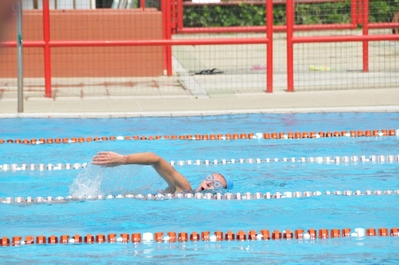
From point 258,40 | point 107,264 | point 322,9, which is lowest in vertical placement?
point 107,264

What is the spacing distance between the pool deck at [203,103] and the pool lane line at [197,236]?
545cm

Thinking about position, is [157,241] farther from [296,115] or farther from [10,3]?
[296,115]

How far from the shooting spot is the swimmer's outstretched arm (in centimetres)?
518

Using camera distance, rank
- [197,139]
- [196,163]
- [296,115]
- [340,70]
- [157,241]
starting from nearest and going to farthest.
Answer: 1. [157,241]
2. [196,163]
3. [197,139]
4. [296,115]
5. [340,70]

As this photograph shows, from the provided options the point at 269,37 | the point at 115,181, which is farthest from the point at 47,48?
the point at 115,181

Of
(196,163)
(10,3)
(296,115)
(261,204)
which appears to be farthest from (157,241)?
(296,115)

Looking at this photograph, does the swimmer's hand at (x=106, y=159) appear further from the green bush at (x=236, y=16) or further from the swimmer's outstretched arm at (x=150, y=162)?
the green bush at (x=236, y=16)

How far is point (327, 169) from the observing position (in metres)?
7.27

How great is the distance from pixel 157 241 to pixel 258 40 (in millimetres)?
7282

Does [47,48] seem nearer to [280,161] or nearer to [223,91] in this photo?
[223,91]

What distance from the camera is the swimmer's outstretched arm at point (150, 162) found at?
17.0 ft

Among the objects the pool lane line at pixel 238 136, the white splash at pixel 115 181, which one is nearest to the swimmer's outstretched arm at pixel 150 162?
the white splash at pixel 115 181

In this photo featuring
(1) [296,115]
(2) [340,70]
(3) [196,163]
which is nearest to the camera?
(3) [196,163]

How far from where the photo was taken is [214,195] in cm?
594
